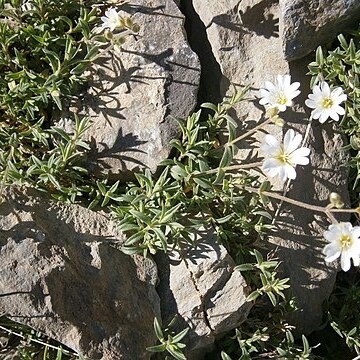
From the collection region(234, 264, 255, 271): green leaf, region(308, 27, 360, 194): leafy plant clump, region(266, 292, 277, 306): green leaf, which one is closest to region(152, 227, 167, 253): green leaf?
region(234, 264, 255, 271): green leaf

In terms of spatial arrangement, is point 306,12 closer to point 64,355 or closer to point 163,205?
point 163,205

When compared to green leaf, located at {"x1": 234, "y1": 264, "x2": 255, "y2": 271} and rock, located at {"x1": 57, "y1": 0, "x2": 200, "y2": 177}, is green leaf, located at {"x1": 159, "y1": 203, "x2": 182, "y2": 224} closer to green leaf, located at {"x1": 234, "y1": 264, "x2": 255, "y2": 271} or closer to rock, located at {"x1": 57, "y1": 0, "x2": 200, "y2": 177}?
rock, located at {"x1": 57, "y1": 0, "x2": 200, "y2": 177}

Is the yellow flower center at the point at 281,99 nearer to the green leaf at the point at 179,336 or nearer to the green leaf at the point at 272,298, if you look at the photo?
the green leaf at the point at 272,298

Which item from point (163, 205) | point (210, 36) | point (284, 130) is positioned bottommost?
point (163, 205)

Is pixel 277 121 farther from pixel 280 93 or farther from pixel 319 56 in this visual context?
pixel 319 56

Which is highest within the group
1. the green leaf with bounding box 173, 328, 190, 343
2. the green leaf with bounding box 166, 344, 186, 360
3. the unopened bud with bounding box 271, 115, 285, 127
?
the unopened bud with bounding box 271, 115, 285, 127

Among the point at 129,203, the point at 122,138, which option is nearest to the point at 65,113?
the point at 122,138
